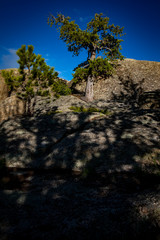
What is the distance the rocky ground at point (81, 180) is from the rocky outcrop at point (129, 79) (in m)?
15.9

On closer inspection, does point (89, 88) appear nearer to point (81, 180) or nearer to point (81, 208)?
point (81, 180)

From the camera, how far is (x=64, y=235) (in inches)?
69.6

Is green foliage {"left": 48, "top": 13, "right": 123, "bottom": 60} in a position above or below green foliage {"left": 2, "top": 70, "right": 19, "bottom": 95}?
above

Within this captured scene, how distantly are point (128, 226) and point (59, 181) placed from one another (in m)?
2.11

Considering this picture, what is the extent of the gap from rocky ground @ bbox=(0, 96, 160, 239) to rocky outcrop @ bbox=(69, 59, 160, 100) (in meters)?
15.9

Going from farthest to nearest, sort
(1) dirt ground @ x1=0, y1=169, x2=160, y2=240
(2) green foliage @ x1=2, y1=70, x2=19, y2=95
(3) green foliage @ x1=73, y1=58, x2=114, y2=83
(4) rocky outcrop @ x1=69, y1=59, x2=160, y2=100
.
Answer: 1. (4) rocky outcrop @ x1=69, y1=59, x2=160, y2=100
2. (3) green foliage @ x1=73, y1=58, x2=114, y2=83
3. (2) green foliage @ x1=2, y1=70, x2=19, y2=95
4. (1) dirt ground @ x1=0, y1=169, x2=160, y2=240

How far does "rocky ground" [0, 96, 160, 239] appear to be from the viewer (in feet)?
6.14

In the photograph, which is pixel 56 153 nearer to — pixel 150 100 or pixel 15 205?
pixel 15 205

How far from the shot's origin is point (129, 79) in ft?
79.5

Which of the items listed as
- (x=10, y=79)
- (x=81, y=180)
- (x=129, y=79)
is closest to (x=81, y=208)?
(x=81, y=180)

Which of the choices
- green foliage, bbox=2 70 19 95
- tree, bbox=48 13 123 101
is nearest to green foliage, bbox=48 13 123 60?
tree, bbox=48 13 123 101

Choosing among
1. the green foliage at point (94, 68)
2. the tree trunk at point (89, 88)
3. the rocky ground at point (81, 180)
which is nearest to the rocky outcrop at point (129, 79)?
the tree trunk at point (89, 88)

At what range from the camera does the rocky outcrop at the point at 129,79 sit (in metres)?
22.1

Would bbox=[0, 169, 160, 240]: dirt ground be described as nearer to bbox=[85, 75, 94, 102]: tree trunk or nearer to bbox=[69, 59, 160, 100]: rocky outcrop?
bbox=[85, 75, 94, 102]: tree trunk
